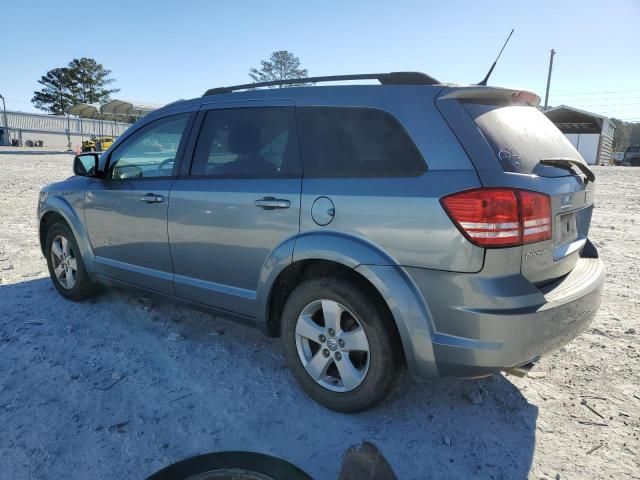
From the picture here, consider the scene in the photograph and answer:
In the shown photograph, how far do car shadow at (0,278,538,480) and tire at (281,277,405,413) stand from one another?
0.51ft

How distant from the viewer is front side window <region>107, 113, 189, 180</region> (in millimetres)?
3600

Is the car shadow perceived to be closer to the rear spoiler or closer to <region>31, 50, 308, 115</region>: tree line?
the rear spoiler

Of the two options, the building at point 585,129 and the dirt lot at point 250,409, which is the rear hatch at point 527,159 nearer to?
the dirt lot at point 250,409

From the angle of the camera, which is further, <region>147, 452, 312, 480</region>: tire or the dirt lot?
the dirt lot

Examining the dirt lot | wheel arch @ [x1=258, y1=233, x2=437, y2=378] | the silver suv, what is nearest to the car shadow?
the dirt lot

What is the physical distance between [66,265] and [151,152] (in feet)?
5.19

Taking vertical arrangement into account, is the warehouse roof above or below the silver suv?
above

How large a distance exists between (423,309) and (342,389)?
2.45 feet

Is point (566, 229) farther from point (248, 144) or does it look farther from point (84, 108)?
point (84, 108)

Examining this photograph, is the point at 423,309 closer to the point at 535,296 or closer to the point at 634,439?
the point at 535,296

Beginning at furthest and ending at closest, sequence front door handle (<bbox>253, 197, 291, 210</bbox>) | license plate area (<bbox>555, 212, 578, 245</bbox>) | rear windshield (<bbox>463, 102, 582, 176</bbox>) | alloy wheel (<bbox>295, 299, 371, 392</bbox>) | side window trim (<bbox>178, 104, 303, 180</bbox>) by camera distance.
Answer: side window trim (<bbox>178, 104, 303, 180</bbox>) < front door handle (<bbox>253, 197, 291, 210</bbox>) < alloy wheel (<bbox>295, 299, 371, 392</bbox>) < license plate area (<bbox>555, 212, 578, 245</bbox>) < rear windshield (<bbox>463, 102, 582, 176</bbox>)

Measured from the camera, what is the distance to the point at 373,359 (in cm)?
257

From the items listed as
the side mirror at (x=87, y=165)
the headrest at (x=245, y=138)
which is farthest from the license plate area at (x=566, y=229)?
the side mirror at (x=87, y=165)

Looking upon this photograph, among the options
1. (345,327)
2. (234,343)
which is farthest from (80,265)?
(345,327)
